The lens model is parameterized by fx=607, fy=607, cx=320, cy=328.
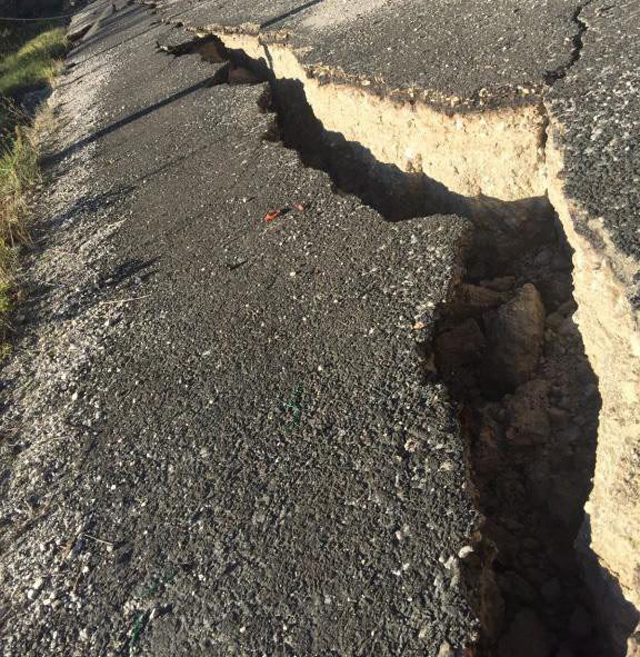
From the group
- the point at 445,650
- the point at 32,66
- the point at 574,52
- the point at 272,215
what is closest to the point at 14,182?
the point at 272,215

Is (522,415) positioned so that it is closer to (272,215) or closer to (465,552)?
(465,552)

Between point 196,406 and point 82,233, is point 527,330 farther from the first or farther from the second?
point 82,233

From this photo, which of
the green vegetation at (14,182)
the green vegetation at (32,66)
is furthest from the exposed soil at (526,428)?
the green vegetation at (32,66)

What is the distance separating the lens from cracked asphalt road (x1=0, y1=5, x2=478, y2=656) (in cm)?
152

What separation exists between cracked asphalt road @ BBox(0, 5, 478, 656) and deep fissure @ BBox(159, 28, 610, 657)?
150mm

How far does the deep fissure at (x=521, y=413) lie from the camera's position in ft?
5.14

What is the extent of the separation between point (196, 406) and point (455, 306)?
996mm

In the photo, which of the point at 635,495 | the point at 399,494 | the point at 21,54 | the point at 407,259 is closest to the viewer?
the point at 635,495

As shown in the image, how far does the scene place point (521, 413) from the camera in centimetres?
197

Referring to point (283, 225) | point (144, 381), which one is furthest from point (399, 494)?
point (283, 225)

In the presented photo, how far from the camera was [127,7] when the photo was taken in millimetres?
12922

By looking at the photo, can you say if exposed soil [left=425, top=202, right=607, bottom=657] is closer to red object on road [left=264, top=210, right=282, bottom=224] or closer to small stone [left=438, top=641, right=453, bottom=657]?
small stone [left=438, top=641, right=453, bottom=657]

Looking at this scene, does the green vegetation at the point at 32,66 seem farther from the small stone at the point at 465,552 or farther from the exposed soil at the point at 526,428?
the small stone at the point at 465,552

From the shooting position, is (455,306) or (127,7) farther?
(127,7)
